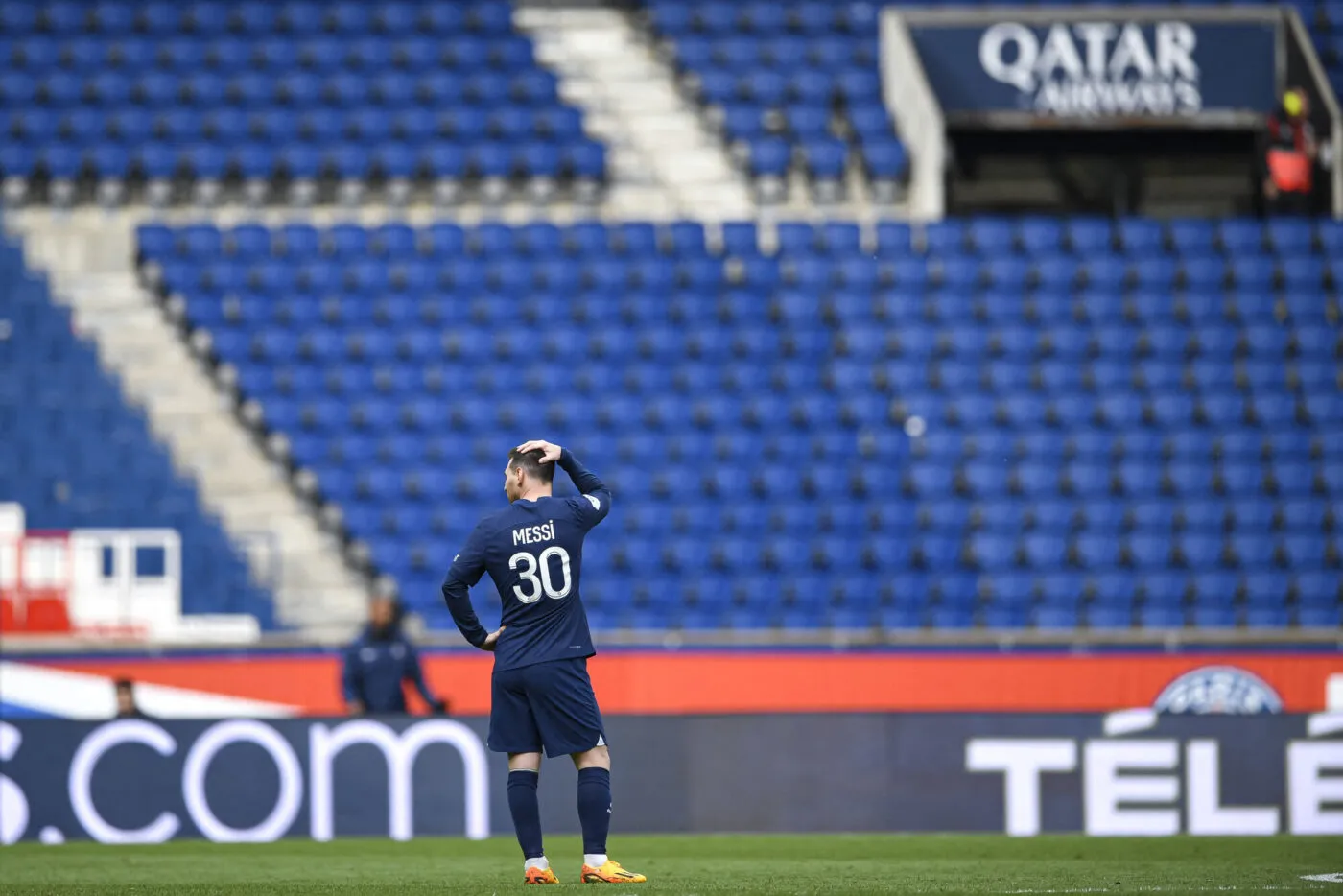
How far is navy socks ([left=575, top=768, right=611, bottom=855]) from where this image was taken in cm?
798

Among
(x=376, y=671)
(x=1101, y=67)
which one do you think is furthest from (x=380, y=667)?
(x=1101, y=67)

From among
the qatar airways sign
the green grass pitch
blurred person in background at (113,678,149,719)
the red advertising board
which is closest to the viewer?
the green grass pitch

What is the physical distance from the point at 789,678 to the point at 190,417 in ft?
23.0

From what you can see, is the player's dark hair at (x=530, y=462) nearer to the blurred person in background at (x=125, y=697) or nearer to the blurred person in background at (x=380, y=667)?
the blurred person in background at (x=380, y=667)

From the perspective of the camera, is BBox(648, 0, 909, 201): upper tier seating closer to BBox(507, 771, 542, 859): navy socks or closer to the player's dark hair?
the player's dark hair

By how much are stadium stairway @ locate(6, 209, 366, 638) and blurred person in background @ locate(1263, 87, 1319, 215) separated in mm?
9967

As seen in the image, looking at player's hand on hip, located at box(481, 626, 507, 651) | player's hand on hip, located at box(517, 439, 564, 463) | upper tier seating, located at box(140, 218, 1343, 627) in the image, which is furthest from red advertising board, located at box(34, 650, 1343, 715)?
player's hand on hip, located at box(517, 439, 564, 463)

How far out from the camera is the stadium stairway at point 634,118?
2075cm

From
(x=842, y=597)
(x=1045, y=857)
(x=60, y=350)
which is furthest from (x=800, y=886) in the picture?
(x=60, y=350)

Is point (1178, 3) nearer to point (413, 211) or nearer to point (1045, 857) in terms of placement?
point (413, 211)

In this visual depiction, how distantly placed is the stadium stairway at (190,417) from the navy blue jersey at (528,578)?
31.6 feet

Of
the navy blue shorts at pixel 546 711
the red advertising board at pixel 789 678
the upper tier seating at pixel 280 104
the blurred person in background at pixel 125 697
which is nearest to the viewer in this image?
the navy blue shorts at pixel 546 711

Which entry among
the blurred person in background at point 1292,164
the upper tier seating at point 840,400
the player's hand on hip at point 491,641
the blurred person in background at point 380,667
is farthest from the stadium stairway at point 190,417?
the blurred person in background at point 1292,164

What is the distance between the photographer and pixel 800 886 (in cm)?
817
